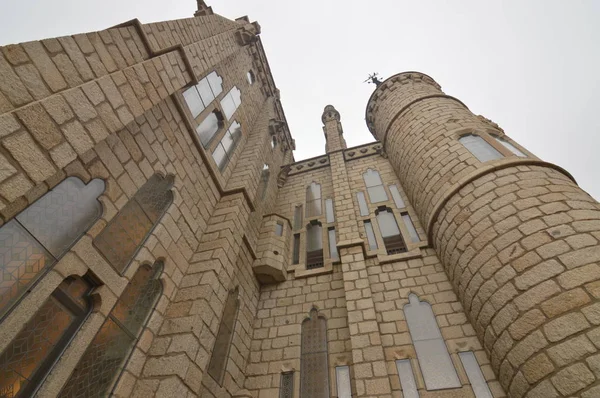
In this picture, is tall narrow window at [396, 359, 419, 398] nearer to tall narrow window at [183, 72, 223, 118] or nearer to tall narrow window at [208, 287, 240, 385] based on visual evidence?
tall narrow window at [208, 287, 240, 385]

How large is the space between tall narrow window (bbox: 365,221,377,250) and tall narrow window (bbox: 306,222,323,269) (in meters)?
1.34

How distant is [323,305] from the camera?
6.36 metres

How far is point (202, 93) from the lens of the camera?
269 inches

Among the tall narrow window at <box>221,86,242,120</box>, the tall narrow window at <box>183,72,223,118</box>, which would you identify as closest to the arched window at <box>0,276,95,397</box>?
the tall narrow window at <box>183,72,223,118</box>

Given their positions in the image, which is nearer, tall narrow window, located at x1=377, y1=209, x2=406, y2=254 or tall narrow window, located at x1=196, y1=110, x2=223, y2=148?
tall narrow window, located at x1=196, y1=110, x2=223, y2=148

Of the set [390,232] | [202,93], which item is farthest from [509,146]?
[202,93]

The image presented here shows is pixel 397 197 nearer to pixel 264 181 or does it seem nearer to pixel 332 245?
pixel 332 245

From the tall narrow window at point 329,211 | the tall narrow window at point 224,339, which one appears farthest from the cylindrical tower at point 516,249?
the tall narrow window at point 224,339

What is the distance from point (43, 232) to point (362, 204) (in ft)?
24.2

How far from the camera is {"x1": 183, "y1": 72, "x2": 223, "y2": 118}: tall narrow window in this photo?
20.5ft

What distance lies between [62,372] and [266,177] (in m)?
7.92

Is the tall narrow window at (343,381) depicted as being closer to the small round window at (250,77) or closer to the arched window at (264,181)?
the arched window at (264,181)

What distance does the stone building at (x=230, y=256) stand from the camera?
2949mm

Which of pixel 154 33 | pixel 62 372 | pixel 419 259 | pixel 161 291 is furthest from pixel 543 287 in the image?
pixel 154 33
